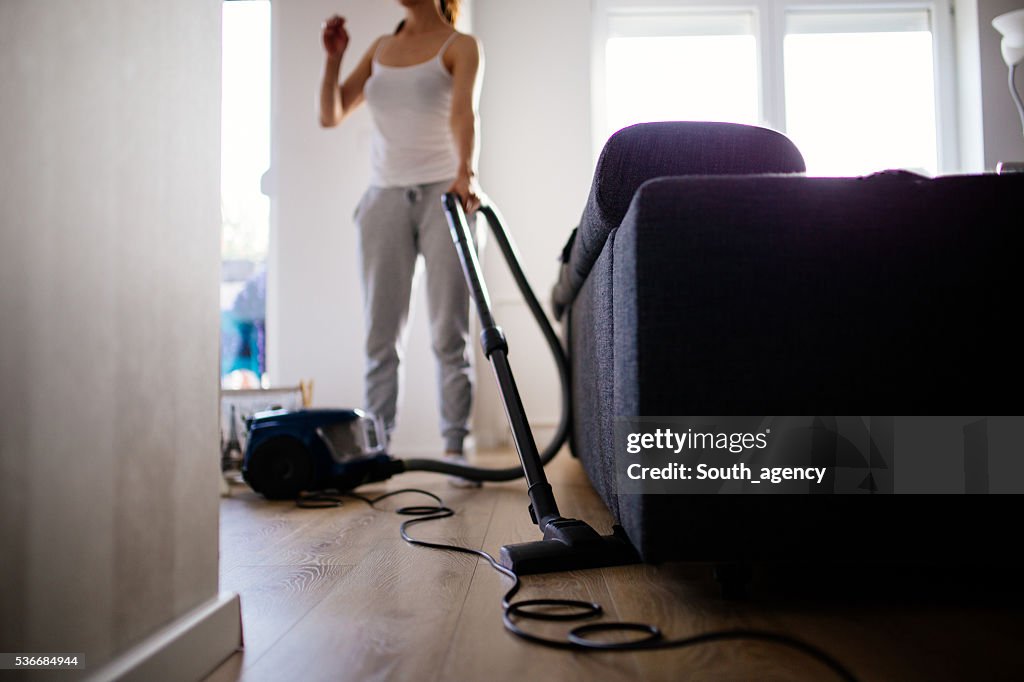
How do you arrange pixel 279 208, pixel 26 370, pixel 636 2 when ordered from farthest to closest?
pixel 636 2
pixel 279 208
pixel 26 370

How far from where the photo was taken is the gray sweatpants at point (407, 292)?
2145 mm

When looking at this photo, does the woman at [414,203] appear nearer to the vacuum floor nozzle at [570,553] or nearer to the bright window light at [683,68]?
the vacuum floor nozzle at [570,553]

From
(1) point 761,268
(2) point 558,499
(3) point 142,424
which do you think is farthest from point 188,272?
(2) point 558,499

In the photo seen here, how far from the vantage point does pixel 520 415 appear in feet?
4.00

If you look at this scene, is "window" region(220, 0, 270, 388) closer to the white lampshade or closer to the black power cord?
the black power cord

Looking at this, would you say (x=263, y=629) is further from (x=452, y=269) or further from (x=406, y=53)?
(x=406, y=53)

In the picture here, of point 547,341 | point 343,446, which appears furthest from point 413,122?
point 343,446

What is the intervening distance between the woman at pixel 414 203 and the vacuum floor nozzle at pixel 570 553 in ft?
3.80

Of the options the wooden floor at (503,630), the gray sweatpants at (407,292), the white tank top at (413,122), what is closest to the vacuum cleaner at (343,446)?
the gray sweatpants at (407,292)

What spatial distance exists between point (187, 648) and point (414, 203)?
165 centimetres

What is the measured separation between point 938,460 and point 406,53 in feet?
5.97

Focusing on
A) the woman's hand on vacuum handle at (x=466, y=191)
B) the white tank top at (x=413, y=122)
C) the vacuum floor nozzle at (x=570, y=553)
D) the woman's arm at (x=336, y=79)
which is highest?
the woman's arm at (x=336, y=79)

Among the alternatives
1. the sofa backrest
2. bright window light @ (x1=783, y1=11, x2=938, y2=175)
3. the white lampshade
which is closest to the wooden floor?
the sofa backrest

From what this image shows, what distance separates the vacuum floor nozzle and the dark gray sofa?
0.24 m
